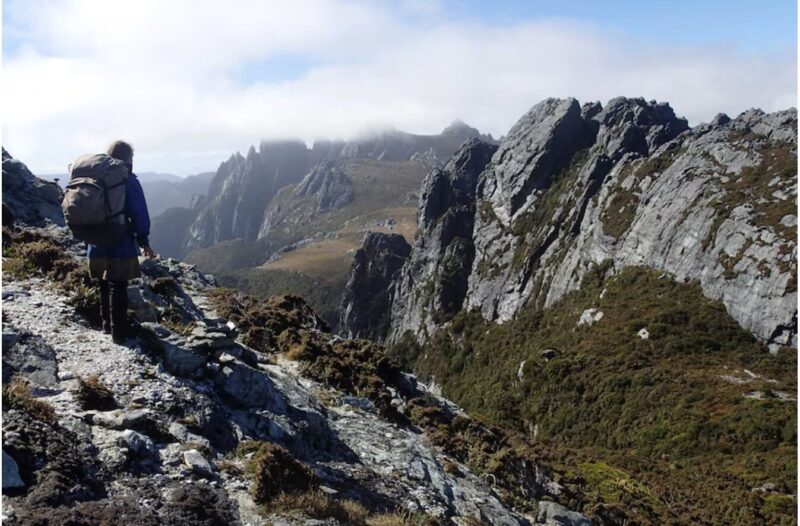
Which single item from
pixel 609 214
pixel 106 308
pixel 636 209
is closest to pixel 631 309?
pixel 636 209

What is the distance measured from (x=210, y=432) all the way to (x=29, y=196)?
80.4ft

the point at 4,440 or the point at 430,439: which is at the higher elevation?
the point at 4,440

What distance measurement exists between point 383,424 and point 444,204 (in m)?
127

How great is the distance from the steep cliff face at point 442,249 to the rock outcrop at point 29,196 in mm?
87444

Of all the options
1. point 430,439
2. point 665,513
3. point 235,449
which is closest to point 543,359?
point 665,513

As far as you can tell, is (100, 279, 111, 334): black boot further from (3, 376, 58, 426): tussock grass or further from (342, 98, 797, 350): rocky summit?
(342, 98, 797, 350): rocky summit

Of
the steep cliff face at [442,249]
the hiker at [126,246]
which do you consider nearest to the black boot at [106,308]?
the hiker at [126,246]

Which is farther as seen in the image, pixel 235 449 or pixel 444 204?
pixel 444 204

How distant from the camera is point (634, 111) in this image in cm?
→ 11306

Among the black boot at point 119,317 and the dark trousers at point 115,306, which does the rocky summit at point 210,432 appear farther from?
the dark trousers at point 115,306

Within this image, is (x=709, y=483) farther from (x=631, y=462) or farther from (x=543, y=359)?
(x=543, y=359)

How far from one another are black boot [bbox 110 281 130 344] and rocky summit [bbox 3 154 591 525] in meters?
0.21

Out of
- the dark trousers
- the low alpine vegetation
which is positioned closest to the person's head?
the dark trousers

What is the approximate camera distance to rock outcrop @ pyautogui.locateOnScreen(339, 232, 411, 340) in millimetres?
147375
